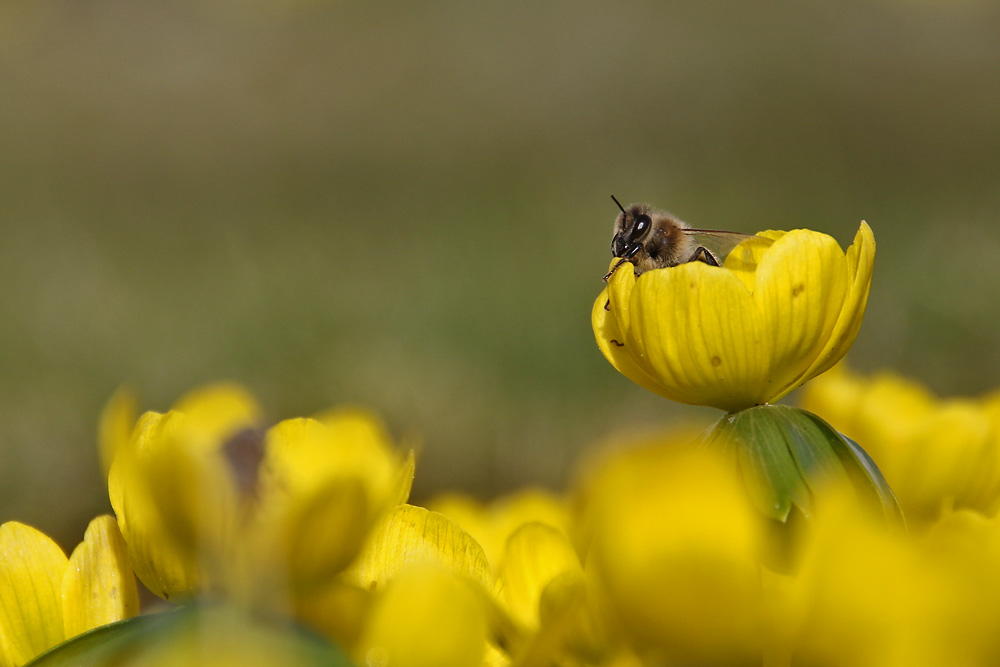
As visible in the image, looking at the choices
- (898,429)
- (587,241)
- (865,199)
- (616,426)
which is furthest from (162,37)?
(898,429)

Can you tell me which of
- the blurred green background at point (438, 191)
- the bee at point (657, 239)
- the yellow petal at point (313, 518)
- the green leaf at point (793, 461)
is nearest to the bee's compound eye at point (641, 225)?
the bee at point (657, 239)

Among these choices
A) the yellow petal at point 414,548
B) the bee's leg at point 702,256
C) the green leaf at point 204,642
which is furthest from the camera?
the bee's leg at point 702,256

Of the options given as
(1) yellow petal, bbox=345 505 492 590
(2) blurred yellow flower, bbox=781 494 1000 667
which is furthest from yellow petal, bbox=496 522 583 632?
(2) blurred yellow flower, bbox=781 494 1000 667

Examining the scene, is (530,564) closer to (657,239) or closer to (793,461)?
(793,461)

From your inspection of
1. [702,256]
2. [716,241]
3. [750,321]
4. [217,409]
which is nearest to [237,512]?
[217,409]

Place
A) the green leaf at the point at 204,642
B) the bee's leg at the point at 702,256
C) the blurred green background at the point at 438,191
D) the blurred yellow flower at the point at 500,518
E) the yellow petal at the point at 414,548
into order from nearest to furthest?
the green leaf at the point at 204,642
the yellow petal at the point at 414,548
the blurred yellow flower at the point at 500,518
the bee's leg at the point at 702,256
the blurred green background at the point at 438,191

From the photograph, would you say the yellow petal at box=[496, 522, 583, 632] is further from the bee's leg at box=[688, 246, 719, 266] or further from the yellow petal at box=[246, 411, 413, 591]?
the bee's leg at box=[688, 246, 719, 266]

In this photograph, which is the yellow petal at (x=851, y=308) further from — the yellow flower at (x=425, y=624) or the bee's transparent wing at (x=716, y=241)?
the bee's transparent wing at (x=716, y=241)
